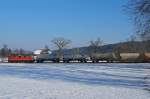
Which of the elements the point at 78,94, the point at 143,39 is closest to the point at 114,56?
the point at 143,39

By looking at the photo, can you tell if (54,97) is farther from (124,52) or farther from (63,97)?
(124,52)

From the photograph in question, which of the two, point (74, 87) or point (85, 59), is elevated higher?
point (85, 59)

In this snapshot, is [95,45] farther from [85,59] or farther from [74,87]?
[74,87]

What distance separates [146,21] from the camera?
90.1ft

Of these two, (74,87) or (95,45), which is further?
(95,45)

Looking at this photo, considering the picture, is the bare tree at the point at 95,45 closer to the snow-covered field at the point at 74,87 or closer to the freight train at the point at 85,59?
the freight train at the point at 85,59

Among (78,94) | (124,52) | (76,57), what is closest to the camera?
(78,94)

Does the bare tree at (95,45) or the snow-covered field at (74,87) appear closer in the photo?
the snow-covered field at (74,87)

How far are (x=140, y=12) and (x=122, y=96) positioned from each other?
1171 centimetres

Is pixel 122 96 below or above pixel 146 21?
below

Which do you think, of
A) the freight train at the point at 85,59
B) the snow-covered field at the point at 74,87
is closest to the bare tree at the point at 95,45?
the freight train at the point at 85,59

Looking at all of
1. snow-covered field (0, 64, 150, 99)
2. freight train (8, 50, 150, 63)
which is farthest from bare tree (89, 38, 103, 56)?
snow-covered field (0, 64, 150, 99)

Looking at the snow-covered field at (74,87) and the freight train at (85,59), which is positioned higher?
the freight train at (85,59)

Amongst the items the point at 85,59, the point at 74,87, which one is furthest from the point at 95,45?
the point at 74,87
